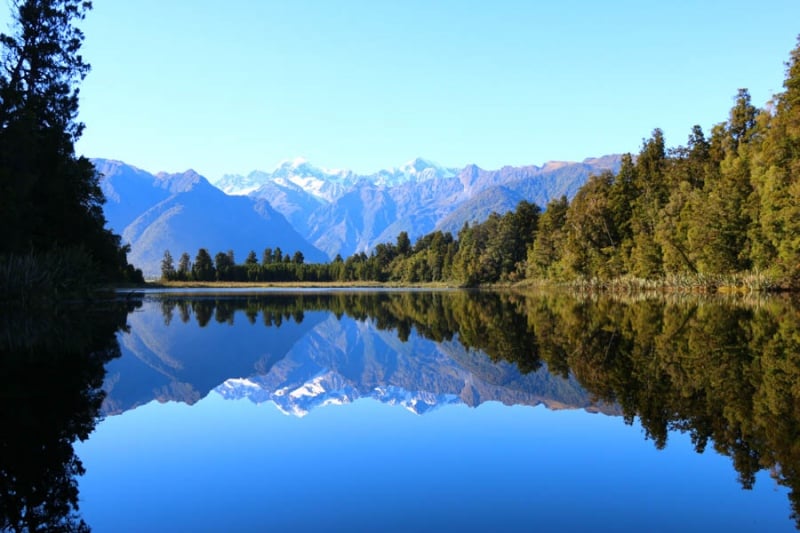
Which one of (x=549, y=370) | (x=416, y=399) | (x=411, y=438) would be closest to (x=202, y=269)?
(x=549, y=370)

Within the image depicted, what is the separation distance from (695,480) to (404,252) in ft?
578

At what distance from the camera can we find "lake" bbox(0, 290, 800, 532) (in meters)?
6.85

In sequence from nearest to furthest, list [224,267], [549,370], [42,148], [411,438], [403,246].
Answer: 1. [411,438]
2. [549,370]
3. [42,148]
4. [224,267]
5. [403,246]

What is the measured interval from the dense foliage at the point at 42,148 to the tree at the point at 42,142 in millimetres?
52

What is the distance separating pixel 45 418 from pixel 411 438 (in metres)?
6.06

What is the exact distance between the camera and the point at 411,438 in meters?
10.4

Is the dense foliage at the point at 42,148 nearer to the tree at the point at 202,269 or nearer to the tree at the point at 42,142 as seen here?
the tree at the point at 42,142

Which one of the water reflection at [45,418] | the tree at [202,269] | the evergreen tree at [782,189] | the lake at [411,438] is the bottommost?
the tree at [202,269]

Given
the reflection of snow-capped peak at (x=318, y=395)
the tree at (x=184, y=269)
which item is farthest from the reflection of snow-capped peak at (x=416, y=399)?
the tree at (x=184, y=269)

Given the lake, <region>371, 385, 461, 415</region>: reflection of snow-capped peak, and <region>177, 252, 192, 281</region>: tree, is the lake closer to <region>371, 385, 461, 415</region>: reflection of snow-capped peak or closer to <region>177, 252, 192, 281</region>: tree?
<region>371, 385, 461, 415</region>: reflection of snow-capped peak

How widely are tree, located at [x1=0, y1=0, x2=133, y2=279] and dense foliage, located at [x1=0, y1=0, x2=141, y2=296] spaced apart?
5cm

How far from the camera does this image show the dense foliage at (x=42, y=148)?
34.0 metres

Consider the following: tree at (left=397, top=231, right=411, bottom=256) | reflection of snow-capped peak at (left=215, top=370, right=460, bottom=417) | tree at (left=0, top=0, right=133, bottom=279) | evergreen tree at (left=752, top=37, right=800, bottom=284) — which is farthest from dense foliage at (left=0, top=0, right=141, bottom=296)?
tree at (left=397, top=231, right=411, bottom=256)

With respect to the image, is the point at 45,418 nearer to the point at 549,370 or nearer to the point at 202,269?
the point at 549,370
